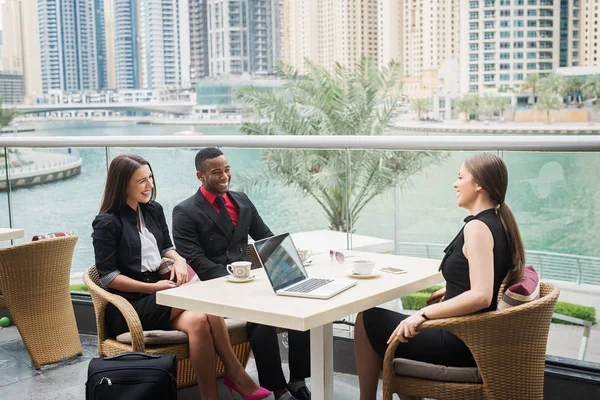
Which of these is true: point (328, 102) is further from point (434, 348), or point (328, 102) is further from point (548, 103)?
point (548, 103)

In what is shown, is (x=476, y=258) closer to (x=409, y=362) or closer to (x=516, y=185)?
(x=409, y=362)

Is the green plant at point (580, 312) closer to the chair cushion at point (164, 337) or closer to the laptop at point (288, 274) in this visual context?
the laptop at point (288, 274)

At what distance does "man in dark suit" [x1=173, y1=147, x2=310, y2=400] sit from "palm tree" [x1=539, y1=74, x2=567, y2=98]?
155 ft

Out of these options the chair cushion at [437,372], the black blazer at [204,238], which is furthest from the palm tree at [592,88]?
the chair cushion at [437,372]

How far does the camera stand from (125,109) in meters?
46.4

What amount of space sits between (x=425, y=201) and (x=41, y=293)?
269 cm

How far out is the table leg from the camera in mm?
2881

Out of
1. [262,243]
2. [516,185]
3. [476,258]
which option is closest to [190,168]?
[262,243]

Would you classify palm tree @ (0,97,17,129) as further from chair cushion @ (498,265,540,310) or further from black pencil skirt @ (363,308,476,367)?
chair cushion @ (498,265,540,310)

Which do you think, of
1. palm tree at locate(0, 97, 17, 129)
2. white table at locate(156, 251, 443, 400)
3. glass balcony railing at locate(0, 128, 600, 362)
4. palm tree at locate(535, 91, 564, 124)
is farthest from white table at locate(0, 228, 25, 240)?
palm tree at locate(535, 91, 564, 124)

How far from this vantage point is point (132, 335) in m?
3.06

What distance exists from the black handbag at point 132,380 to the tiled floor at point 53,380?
2.85ft

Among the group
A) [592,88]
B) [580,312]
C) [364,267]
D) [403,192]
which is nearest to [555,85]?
[592,88]

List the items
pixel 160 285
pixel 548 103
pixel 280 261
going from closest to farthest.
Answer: pixel 280 261
pixel 160 285
pixel 548 103
